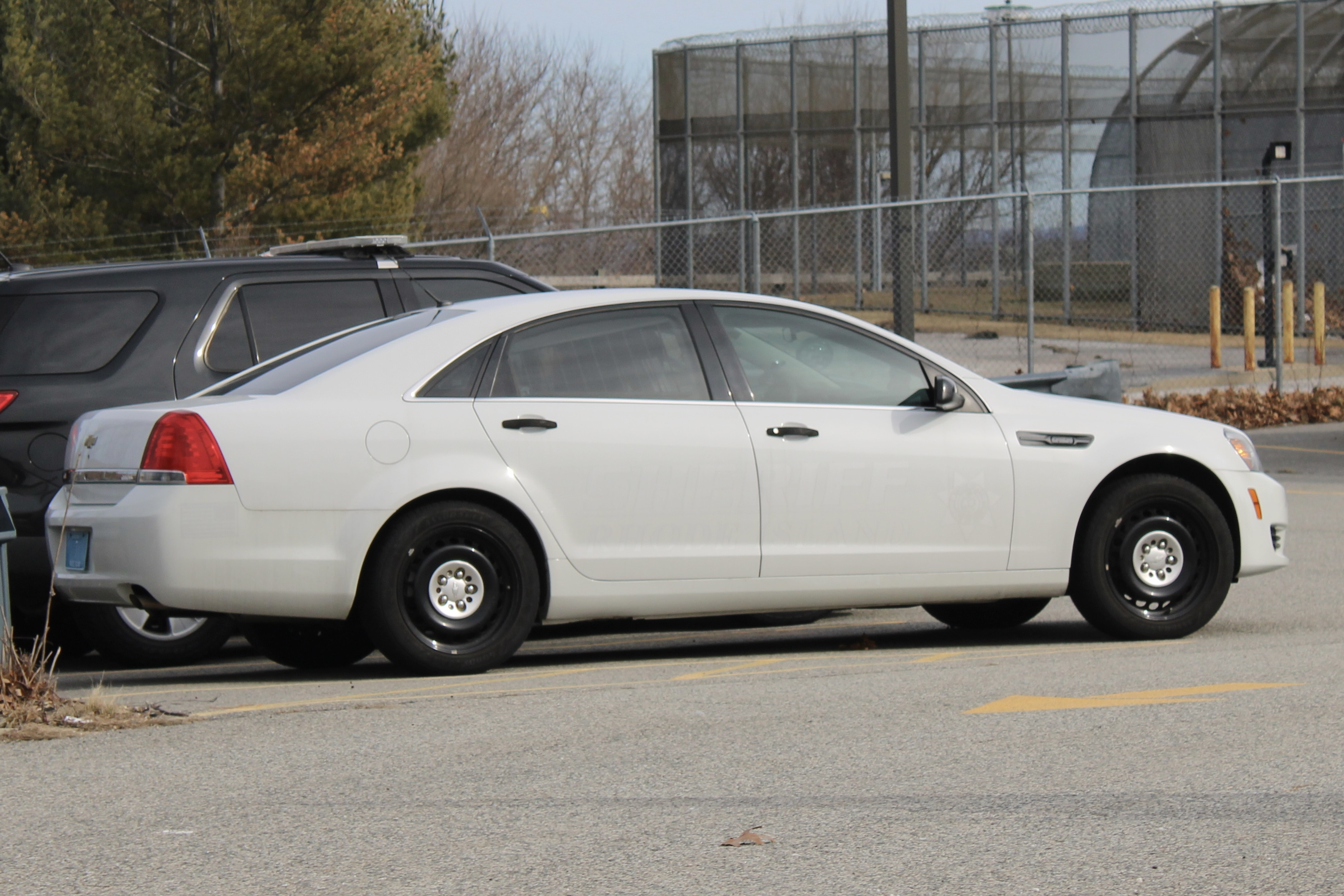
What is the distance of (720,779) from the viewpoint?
16.1ft

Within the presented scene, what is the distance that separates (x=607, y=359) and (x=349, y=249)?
6.19 ft

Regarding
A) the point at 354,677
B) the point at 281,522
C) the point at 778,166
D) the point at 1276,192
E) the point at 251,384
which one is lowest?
the point at 354,677

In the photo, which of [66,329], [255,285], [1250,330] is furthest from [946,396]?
[1250,330]

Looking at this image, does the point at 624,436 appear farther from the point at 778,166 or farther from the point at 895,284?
the point at 778,166

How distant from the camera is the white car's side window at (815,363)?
7172mm

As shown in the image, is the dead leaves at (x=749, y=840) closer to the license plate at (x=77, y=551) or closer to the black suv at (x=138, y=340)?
the license plate at (x=77, y=551)

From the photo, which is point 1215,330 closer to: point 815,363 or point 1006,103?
point 1006,103

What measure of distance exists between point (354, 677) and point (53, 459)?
58.8 inches

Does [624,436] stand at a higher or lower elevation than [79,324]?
lower

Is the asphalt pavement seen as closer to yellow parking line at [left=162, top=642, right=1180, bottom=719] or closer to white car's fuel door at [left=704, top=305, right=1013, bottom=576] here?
yellow parking line at [left=162, top=642, right=1180, bottom=719]

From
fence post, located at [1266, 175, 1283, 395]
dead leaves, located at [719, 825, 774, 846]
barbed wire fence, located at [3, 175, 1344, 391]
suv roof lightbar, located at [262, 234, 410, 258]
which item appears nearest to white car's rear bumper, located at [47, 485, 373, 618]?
suv roof lightbar, located at [262, 234, 410, 258]

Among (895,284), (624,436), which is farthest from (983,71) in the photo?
(624,436)

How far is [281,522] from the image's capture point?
20.9 ft

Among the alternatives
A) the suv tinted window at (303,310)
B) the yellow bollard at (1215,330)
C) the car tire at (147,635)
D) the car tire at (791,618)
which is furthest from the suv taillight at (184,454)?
the yellow bollard at (1215,330)
